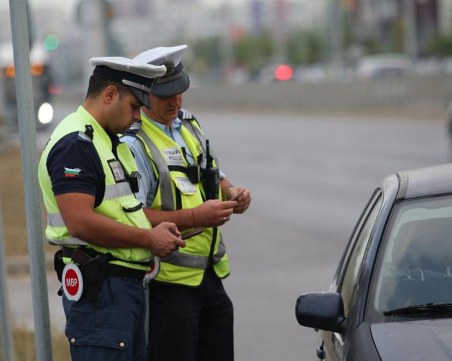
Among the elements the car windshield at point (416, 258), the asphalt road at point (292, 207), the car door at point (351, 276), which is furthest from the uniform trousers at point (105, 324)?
the asphalt road at point (292, 207)

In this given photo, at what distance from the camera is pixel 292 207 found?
54.7 ft

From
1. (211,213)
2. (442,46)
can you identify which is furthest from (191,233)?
(442,46)

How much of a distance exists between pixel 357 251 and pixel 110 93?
52.1 inches

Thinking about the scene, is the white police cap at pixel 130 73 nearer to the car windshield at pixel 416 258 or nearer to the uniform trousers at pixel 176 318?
the uniform trousers at pixel 176 318

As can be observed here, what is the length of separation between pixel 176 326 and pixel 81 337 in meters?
0.81

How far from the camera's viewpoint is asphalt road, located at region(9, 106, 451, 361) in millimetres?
9320

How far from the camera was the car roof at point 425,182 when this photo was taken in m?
4.99

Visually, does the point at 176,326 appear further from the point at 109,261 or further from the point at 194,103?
the point at 194,103

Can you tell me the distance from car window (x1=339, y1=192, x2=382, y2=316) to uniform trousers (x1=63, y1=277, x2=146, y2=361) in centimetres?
84

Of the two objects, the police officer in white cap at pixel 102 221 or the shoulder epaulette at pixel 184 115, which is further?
the shoulder epaulette at pixel 184 115

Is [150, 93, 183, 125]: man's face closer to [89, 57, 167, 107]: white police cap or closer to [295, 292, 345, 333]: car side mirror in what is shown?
[89, 57, 167, 107]: white police cap

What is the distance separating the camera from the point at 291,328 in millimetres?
8945

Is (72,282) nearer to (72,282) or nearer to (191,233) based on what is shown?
(72,282)

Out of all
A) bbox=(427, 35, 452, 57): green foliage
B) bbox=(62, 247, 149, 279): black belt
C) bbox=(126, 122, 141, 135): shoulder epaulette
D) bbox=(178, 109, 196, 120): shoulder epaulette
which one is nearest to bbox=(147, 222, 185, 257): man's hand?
bbox=(62, 247, 149, 279): black belt
